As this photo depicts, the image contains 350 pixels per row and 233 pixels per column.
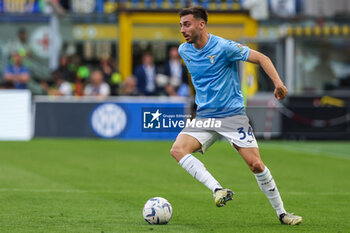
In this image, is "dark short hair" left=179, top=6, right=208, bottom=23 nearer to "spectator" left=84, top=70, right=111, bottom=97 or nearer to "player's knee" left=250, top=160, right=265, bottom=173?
"player's knee" left=250, top=160, right=265, bottom=173

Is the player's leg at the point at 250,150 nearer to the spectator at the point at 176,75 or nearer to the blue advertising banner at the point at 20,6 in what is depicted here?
the spectator at the point at 176,75

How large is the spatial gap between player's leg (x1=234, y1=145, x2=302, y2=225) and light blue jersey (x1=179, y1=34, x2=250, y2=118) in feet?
1.37

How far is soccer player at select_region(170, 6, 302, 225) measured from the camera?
27.0 feet

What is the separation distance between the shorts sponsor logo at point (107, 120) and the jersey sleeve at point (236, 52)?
14.0 meters

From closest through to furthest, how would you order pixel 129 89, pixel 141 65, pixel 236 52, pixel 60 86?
pixel 236 52 → pixel 129 89 → pixel 60 86 → pixel 141 65

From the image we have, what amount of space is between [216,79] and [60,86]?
15657mm

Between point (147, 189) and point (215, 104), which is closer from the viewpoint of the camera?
point (215, 104)

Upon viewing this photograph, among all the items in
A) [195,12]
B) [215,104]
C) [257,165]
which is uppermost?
[195,12]

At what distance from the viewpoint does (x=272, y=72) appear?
25.9ft

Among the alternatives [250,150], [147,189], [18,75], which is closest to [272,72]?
[250,150]

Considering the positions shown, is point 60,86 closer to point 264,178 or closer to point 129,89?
point 129,89

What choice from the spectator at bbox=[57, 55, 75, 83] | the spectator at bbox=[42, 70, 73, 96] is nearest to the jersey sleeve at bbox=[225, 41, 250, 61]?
the spectator at bbox=[42, 70, 73, 96]

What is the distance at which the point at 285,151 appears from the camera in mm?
19328

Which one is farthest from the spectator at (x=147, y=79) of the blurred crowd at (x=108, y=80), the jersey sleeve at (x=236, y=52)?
the jersey sleeve at (x=236, y=52)
